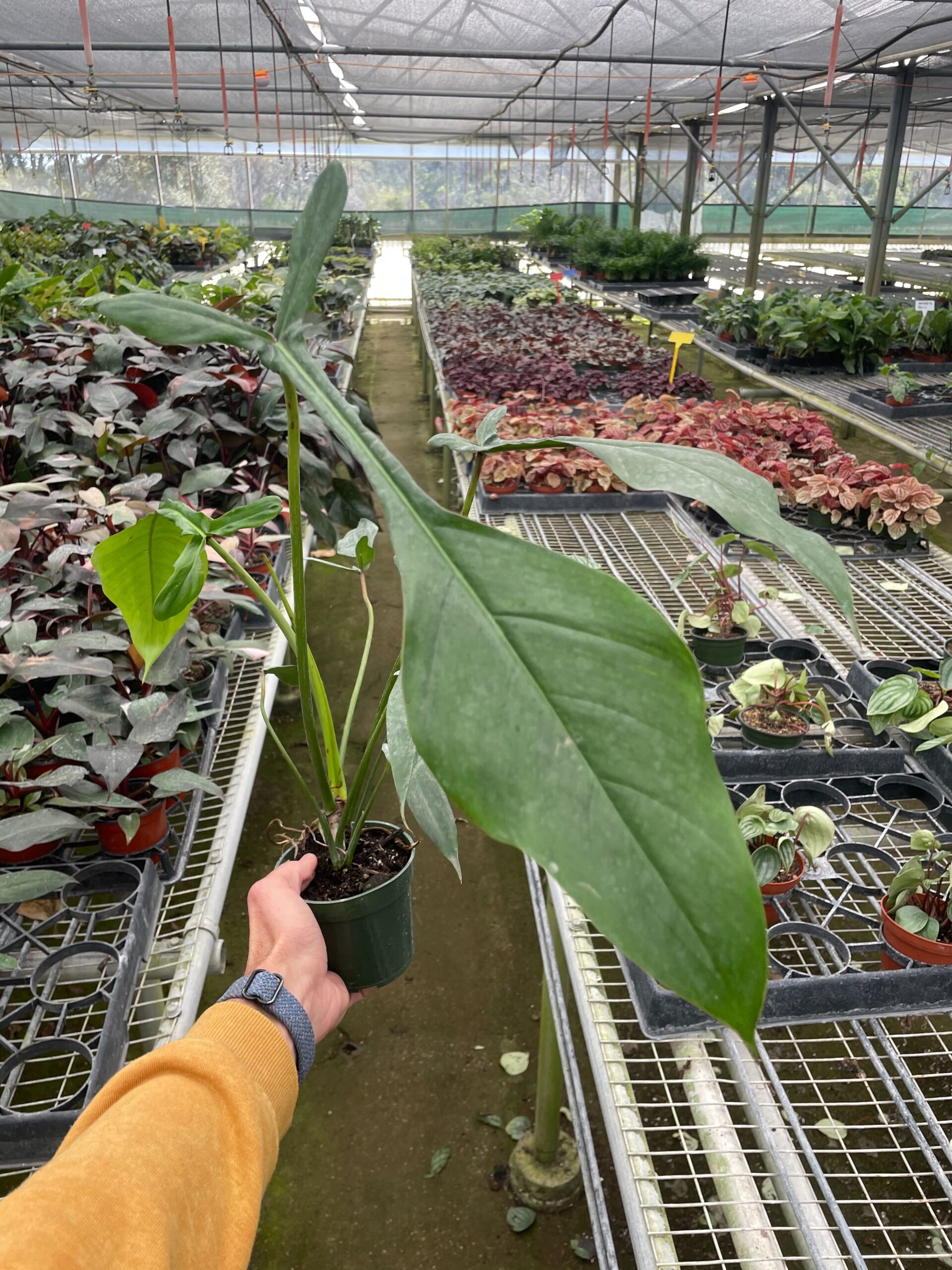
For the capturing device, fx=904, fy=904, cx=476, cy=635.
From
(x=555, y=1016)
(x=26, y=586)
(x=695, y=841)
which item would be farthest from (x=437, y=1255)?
(x=695, y=841)

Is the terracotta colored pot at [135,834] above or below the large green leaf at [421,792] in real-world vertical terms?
below

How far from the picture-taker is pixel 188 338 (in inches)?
24.3

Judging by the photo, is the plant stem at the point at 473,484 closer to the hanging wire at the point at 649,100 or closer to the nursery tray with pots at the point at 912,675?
the nursery tray with pots at the point at 912,675

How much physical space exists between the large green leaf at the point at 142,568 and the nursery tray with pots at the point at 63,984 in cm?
42

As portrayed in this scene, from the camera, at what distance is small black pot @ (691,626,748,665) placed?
205cm

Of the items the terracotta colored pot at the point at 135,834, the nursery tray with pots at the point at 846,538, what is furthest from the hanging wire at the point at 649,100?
the terracotta colored pot at the point at 135,834

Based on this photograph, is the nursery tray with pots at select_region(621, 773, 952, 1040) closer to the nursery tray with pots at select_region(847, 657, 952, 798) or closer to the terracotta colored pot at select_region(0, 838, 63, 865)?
the nursery tray with pots at select_region(847, 657, 952, 798)

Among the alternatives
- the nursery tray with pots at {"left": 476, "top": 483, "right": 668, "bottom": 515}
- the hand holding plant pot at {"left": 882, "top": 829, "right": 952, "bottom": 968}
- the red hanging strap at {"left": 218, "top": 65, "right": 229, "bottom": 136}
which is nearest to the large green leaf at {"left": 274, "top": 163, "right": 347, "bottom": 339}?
the hand holding plant pot at {"left": 882, "top": 829, "right": 952, "bottom": 968}

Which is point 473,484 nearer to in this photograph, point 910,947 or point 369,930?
point 369,930

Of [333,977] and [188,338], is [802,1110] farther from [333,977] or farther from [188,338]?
[188,338]

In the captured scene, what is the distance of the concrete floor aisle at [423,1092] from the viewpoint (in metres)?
1.60

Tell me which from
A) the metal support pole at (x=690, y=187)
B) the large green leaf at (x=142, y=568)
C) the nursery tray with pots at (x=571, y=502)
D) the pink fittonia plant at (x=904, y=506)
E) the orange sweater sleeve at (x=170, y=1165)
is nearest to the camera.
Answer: the orange sweater sleeve at (x=170, y=1165)

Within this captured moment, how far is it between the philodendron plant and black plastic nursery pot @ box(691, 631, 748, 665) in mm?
1485

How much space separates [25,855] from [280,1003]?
0.74 metres
